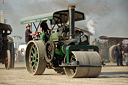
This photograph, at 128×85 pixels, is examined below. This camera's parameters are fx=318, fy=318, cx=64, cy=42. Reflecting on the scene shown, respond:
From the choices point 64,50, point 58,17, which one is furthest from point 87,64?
point 58,17

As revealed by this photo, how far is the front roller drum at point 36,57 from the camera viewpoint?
11.1 meters

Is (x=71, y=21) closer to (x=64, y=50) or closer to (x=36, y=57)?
(x=64, y=50)

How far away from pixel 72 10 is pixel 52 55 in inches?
65.6

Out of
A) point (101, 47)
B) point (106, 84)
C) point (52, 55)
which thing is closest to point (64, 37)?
point (52, 55)

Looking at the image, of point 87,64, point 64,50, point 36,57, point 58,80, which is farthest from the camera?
point 36,57

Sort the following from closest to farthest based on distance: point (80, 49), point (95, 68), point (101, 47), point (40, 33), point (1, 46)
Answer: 1. point (95, 68)
2. point (80, 49)
3. point (40, 33)
4. point (1, 46)
5. point (101, 47)

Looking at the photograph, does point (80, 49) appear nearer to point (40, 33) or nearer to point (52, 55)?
point (52, 55)

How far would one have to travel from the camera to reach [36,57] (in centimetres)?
1151

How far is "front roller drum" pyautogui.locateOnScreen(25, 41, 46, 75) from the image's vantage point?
1109 centimetres

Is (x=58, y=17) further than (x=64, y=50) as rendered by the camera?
Yes

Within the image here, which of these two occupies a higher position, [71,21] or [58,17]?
[58,17]

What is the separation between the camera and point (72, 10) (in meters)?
10.8

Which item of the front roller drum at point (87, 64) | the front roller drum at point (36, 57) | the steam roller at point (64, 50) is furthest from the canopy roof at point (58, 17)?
the front roller drum at point (87, 64)

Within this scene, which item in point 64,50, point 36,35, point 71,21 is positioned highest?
Result: point 71,21
